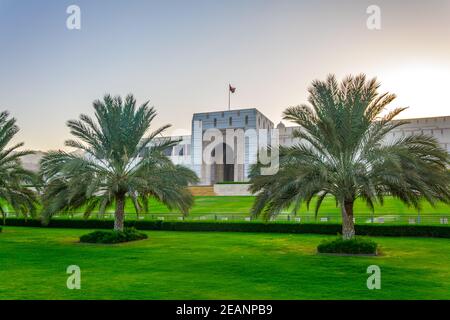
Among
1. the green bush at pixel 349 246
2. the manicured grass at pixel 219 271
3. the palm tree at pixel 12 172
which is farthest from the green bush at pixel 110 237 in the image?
the green bush at pixel 349 246

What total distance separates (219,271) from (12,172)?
1574 cm

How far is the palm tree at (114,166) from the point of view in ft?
59.5

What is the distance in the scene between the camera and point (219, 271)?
11.9 m

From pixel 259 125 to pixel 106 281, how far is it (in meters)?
56.1

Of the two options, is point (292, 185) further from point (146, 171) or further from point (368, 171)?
point (146, 171)

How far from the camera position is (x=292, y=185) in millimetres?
14602

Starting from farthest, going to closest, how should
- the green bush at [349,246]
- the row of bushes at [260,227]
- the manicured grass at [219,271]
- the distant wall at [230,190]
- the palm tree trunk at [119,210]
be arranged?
the distant wall at [230,190] → the row of bushes at [260,227] → the palm tree trunk at [119,210] → the green bush at [349,246] → the manicured grass at [219,271]

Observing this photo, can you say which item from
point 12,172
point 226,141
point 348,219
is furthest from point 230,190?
point 348,219

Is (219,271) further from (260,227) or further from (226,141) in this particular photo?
(226,141)

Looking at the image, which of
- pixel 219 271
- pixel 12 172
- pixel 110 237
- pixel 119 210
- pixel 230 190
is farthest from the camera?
pixel 230 190

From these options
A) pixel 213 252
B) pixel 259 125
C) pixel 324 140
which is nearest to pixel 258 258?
pixel 213 252

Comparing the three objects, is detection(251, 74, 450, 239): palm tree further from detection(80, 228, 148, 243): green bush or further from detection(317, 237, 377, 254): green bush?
detection(80, 228, 148, 243): green bush

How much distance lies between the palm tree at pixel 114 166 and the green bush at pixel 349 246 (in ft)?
22.7

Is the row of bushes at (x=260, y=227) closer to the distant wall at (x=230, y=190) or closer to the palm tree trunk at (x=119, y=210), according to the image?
the palm tree trunk at (x=119, y=210)
